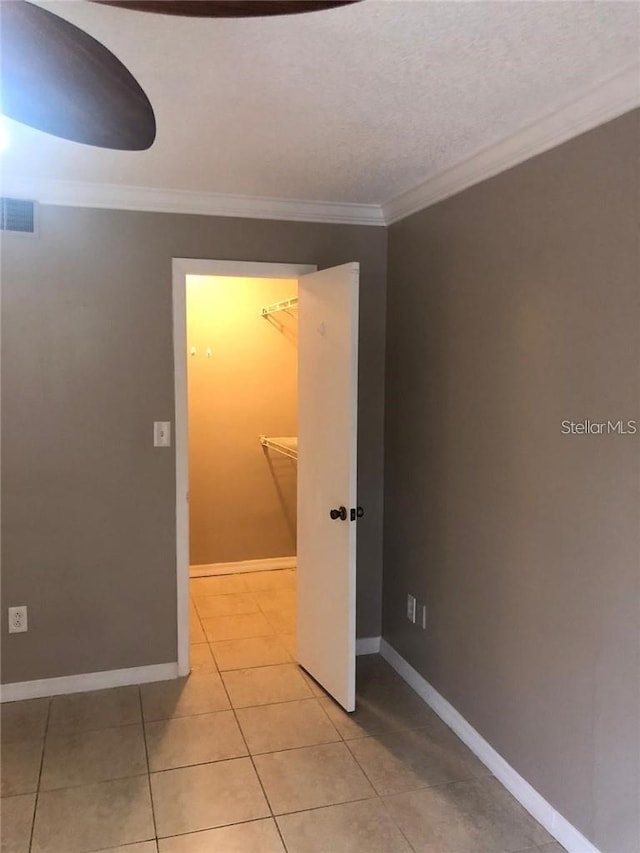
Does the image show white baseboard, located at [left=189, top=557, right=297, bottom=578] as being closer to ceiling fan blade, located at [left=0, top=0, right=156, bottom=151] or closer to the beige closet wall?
the beige closet wall

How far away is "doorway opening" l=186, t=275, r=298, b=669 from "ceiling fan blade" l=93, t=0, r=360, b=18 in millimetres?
3383

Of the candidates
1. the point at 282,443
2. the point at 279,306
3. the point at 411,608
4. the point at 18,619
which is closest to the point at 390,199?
the point at 279,306

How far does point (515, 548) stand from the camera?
2375mm

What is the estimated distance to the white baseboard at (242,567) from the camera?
4766 millimetres

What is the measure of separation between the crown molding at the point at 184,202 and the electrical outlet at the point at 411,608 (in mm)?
1875

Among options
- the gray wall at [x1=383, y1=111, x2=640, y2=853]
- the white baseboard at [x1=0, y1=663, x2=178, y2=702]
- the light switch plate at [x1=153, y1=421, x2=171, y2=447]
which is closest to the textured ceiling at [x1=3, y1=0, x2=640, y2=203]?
the gray wall at [x1=383, y1=111, x2=640, y2=853]

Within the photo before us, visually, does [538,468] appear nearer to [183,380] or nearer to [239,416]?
[183,380]

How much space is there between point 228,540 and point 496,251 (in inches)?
122

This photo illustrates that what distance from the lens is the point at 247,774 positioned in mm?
2521

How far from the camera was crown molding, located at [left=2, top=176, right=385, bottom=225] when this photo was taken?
2.88 metres

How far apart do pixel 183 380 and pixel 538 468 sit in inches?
67.6

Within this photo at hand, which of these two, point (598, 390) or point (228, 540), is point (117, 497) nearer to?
point (228, 540)

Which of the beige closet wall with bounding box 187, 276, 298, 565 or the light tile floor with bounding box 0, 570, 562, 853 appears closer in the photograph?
the light tile floor with bounding box 0, 570, 562, 853

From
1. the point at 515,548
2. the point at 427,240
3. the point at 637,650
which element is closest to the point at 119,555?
the point at 515,548
